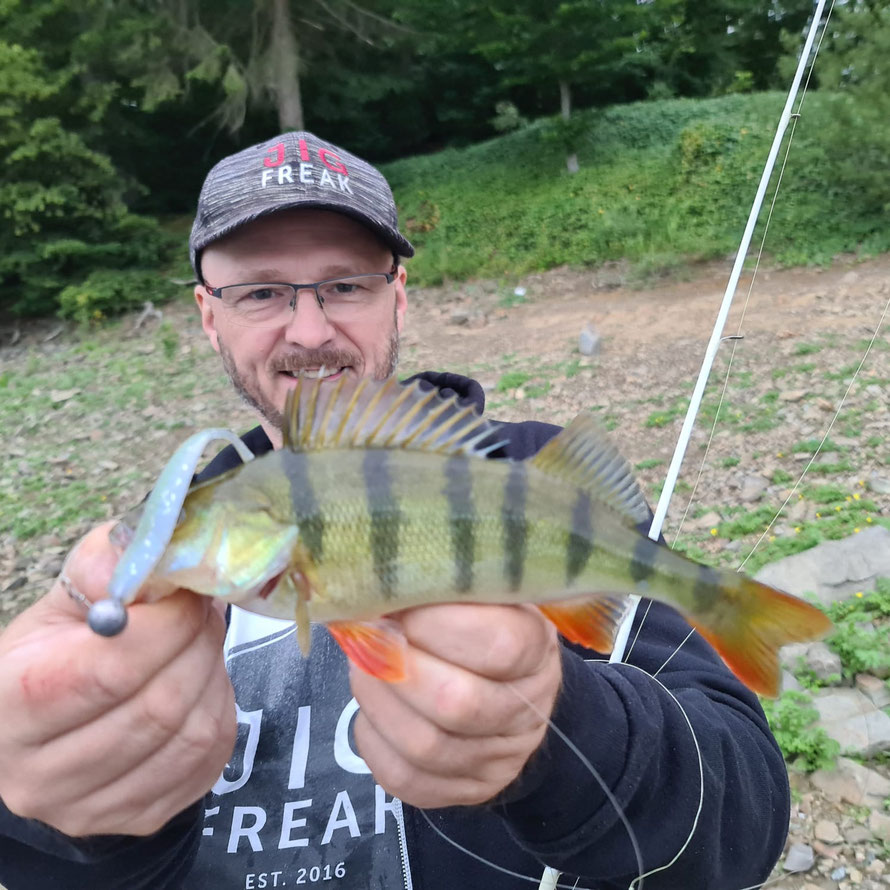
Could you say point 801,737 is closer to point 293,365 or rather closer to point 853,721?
point 853,721

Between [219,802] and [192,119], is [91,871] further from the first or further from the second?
[192,119]

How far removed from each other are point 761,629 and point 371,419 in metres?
0.90

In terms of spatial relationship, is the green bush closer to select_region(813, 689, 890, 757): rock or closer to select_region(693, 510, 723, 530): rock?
select_region(693, 510, 723, 530): rock

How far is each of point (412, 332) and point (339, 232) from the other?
8.44 metres

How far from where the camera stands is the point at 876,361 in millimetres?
6422

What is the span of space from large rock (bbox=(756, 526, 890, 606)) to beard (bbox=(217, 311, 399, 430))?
2482 millimetres

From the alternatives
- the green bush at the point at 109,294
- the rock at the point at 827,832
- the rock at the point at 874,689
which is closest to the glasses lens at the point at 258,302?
the rock at the point at 827,832

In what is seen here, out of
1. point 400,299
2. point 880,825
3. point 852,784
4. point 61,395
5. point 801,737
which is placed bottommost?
point 880,825

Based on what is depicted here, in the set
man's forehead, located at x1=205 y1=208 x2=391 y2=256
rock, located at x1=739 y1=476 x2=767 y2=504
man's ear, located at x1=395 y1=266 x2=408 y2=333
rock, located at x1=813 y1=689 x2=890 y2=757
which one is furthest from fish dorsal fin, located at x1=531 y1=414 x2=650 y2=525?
rock, located at x1=739 y1=476 x2=767 y2=504

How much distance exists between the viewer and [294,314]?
2539mm

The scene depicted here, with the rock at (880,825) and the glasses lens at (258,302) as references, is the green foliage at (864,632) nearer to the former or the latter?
the rock at (880,825)

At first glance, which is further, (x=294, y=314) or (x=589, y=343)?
(x=589, y=343)

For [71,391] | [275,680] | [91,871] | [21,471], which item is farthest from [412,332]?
[91,871]

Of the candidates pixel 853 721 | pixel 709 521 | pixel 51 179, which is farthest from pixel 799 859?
pixel 51 179
